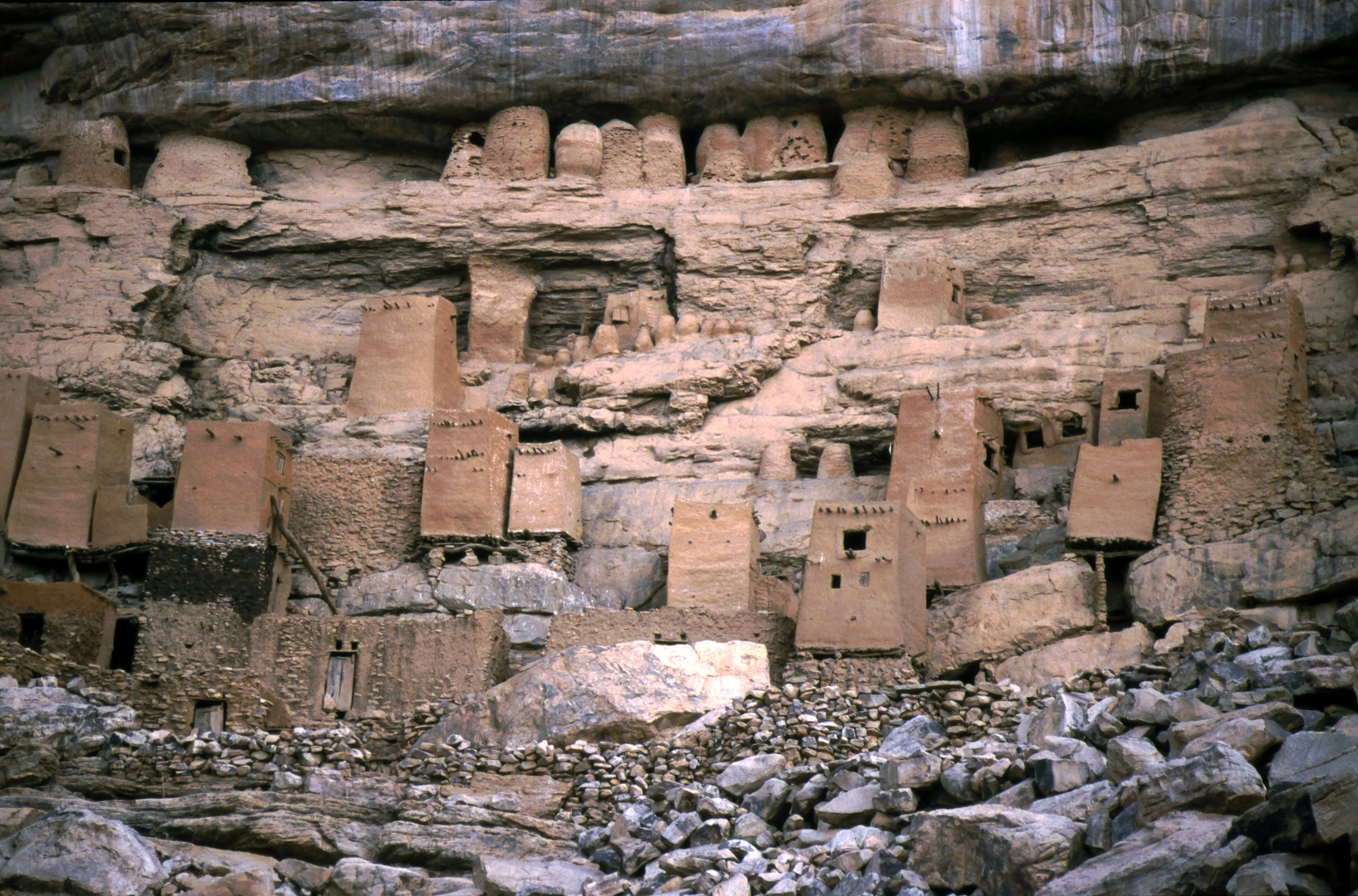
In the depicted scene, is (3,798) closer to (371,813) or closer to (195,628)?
(371,813)

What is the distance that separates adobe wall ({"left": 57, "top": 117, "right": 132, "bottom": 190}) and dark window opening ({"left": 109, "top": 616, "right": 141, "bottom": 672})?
13.8 m

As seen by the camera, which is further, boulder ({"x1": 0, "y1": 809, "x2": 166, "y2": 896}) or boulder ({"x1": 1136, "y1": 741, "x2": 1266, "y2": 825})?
boulder ({"x1": 0, "y1": 809, "x2": 166, "y2": 896})

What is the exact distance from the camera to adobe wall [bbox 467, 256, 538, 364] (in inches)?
1506

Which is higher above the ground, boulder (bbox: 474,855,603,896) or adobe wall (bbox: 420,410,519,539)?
adobe wall (bbox: 420,410,519,539)

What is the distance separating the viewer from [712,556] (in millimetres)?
28234

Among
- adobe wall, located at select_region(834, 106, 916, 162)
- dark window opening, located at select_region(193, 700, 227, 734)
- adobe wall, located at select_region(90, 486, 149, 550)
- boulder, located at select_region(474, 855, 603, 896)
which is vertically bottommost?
boulder, located at select_region(474, 855, 603, 896)

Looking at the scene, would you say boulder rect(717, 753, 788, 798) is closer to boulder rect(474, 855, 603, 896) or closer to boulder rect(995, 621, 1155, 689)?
boulder rect(474, 855, 603, 896)

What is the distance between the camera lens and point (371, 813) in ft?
68.8

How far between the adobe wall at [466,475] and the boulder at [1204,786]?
53.3ft

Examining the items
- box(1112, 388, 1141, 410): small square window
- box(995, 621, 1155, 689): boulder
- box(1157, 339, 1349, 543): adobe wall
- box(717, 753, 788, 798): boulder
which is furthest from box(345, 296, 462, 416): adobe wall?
box(717, 753, 788, 798): boulder

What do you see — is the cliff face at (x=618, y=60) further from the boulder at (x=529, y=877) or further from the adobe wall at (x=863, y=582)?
the boulder at (x=529, y=877)

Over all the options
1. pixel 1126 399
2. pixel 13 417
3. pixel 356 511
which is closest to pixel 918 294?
pixel 1126 399

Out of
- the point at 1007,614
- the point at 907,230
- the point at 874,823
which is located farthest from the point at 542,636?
the point at 907,230

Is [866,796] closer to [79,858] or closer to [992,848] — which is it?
[992,848]
